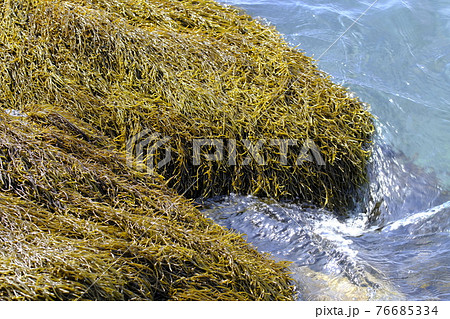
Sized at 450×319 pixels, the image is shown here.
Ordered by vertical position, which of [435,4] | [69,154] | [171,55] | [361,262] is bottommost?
[361,262]

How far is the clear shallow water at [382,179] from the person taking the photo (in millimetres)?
3141

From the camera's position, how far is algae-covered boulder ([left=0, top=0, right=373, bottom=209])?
3.62 meters

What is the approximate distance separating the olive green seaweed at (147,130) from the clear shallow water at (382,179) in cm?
21

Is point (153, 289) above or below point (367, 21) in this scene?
below

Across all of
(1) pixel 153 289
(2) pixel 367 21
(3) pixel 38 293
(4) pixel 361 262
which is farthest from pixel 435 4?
(3) pixel 38 293

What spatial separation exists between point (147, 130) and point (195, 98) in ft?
1.54

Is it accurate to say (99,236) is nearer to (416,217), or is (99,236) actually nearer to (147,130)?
A: (147,130)

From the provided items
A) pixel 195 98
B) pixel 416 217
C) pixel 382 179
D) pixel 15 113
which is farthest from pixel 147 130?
pixel 416 217

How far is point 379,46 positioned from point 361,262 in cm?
306

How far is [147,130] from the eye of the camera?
3.60 metres

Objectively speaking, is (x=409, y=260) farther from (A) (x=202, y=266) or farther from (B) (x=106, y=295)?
(B) (x=106, y=295)

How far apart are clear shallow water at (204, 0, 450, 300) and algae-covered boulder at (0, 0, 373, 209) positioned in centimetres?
24

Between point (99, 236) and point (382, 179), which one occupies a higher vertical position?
point (99, 236)

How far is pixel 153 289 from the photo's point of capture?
8.13ft
